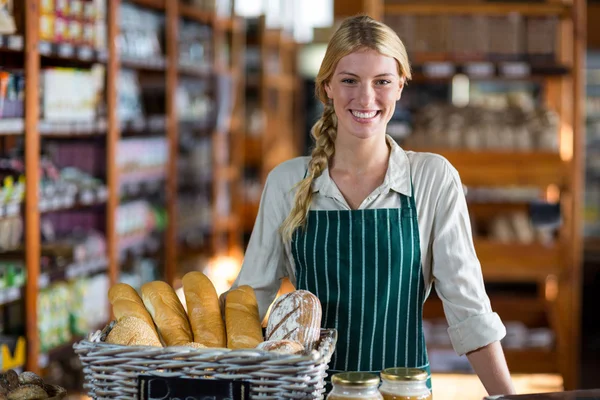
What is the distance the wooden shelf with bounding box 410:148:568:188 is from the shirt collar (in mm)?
2702

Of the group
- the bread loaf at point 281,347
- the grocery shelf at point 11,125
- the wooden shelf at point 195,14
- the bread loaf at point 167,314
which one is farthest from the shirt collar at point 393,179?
the wooden shelf at point 195,14

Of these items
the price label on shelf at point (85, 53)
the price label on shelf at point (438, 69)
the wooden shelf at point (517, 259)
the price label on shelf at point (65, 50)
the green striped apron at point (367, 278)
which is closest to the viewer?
the green striped apron at point (367, 278)

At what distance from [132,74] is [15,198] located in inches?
81.5

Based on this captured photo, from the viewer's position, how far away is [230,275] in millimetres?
6312

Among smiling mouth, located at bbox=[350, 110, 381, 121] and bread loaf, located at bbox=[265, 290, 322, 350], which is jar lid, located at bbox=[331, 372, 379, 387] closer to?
bread loaf, located at bbox=[265, 290, 322, 350]

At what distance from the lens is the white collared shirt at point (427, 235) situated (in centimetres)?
189

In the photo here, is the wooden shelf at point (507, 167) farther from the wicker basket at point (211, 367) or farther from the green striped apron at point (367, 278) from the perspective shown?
the wicker basket at point (211, 367)

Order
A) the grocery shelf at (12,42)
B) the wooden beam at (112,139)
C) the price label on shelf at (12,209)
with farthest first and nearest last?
the wooden beam at (112,139) < the price label on shelf at (12,209) < the grocery shelf at (12,42)

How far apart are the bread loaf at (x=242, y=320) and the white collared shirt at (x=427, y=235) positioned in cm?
21

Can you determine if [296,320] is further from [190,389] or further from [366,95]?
[366,95]

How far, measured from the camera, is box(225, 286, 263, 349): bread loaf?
164 cm

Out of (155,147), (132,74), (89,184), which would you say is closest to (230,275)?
(155,147)

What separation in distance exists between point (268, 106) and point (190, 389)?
779 cm

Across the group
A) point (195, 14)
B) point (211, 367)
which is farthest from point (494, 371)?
point (195, 14)
